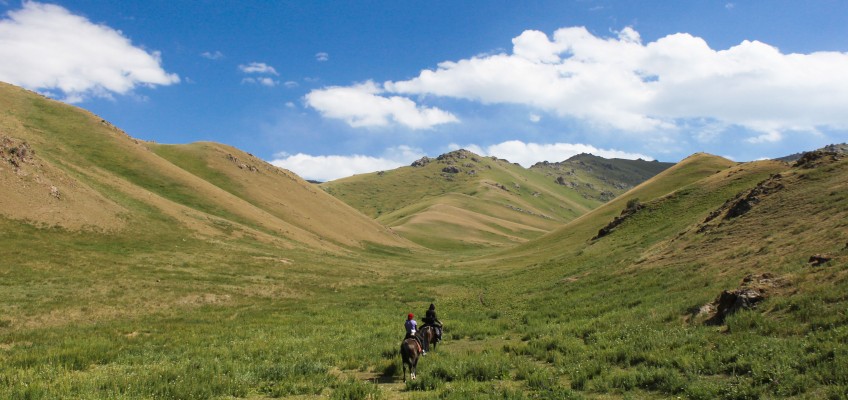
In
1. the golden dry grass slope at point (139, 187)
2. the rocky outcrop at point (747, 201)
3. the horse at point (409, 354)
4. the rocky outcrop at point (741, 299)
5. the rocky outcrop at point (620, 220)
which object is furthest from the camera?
the rocky outcrop at point (620, 220)

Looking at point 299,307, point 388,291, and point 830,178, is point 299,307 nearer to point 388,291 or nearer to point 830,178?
point 388,291

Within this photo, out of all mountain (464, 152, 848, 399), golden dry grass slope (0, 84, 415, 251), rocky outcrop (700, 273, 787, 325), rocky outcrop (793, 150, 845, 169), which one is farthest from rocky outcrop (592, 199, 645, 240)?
rocky outcrop (700, 273, 787, 325)

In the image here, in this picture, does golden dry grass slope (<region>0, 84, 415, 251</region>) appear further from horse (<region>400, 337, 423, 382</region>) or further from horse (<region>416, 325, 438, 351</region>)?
horse (<region>400, 337, 423, 382</region>)

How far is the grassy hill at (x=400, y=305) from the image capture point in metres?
12.9

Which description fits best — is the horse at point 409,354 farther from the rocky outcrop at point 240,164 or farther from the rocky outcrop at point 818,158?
the rocky outcrop at point 240,164

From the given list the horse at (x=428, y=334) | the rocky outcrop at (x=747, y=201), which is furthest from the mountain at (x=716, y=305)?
the horse at (x=428, y=334)

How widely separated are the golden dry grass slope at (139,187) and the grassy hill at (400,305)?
61 centimetres

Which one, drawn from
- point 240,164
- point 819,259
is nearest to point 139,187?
point 240,164

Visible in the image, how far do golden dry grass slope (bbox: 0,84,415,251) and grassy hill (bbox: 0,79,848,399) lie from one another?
2.01ft

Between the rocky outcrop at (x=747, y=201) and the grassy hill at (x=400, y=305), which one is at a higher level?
the rocky outcrop at (x=747, y=201)

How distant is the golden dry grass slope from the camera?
51.7 meters

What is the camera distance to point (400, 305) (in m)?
37.2

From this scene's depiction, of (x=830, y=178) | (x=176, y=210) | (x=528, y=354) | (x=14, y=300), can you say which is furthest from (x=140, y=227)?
(x=830, y=178)

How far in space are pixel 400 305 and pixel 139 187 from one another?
6099cm
